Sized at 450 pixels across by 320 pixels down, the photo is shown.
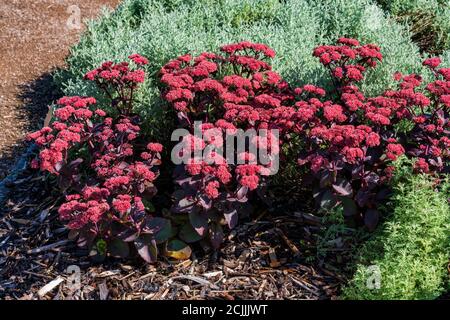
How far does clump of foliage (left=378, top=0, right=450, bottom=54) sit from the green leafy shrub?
1.35 feet

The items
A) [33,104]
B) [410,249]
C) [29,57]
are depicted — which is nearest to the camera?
[410,249]

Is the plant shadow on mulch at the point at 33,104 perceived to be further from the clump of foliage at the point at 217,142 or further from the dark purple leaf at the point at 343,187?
the dark purple leaf at the point at 343,187

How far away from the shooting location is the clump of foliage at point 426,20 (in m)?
6.48

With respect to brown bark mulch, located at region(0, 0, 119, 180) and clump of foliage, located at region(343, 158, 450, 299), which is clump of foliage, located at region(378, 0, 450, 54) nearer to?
clump of foliage, located at region(343, 158, 450, 299)

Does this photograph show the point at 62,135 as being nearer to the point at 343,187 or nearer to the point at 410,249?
the point at 343,187

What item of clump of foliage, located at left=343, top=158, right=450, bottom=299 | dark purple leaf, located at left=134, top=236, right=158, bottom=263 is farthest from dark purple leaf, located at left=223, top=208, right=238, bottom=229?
clump of foliage, located at left=343, top=158, right=450, bottom=299

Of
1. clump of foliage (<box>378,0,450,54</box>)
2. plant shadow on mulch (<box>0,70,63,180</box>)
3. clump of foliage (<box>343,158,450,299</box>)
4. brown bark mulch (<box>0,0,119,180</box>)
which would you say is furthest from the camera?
clump of foliage (<box>378,0,450,54</box>)

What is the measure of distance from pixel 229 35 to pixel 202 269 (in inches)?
106

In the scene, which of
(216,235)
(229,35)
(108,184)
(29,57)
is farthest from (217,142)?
(29,57)

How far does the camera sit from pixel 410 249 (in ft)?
11.3

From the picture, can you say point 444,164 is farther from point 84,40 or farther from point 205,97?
point 84,40

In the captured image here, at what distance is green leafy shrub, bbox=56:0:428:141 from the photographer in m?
4.91

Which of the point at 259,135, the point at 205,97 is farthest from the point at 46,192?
the point at 259,135

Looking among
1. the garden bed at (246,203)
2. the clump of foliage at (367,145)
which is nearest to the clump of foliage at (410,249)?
the garden bed at (246,203)
